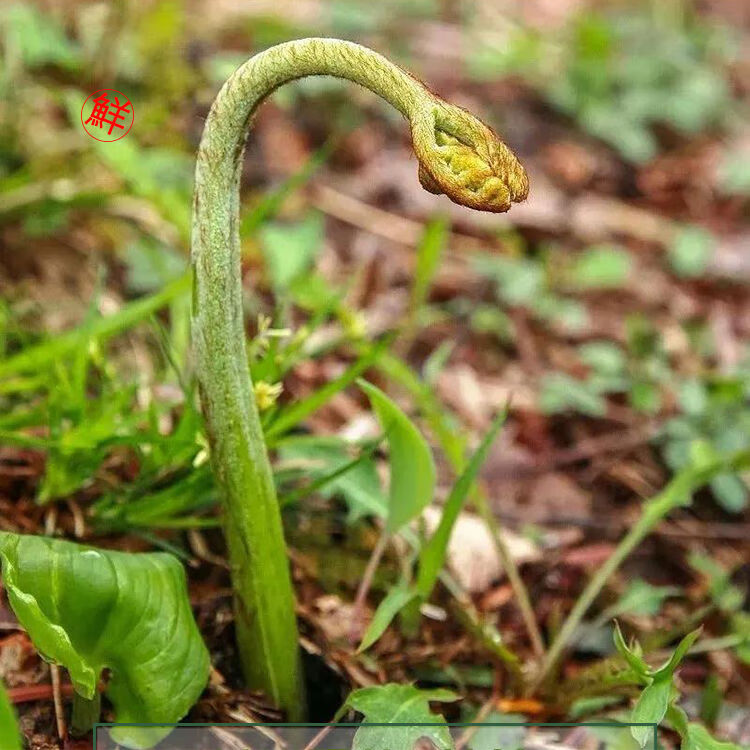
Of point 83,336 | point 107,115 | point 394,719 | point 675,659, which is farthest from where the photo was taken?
point 107,115

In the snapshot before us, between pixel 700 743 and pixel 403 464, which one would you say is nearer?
pixel 700 743

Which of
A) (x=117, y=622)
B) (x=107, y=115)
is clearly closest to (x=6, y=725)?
(x=117, y=622)

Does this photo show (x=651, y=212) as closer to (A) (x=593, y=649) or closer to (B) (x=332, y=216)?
(B) (x=332, y=216)

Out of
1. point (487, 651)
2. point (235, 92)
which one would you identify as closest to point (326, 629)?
point (487, 651)

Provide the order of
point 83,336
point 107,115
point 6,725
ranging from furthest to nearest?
1. point 107,115
2. point 83,336
3. point 6,725

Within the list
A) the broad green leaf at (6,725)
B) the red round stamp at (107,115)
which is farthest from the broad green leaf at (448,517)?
the red round stamp at (107,115)

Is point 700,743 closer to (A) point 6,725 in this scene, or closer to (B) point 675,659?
(B) point 675,659

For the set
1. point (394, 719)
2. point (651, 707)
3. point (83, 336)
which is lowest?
point (394, 719)
